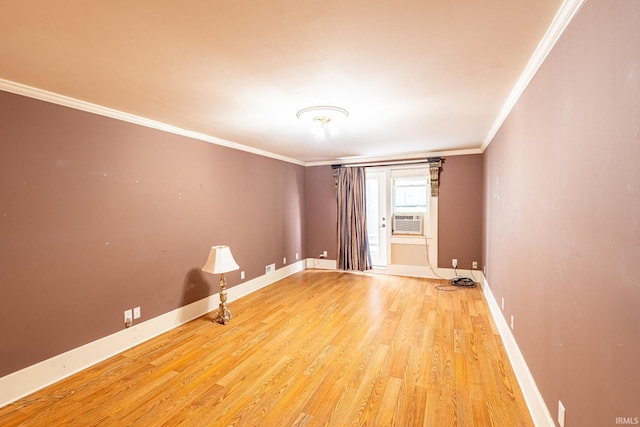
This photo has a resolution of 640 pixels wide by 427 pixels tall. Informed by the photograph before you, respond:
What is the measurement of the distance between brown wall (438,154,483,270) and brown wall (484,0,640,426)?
3.19m

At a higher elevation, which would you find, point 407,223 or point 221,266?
point 407,223

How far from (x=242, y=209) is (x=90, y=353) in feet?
8.19

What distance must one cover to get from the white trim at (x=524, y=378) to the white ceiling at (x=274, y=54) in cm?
216

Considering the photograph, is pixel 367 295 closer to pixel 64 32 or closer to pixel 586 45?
pixel 586 45

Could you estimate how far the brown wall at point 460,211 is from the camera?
5.05 metres

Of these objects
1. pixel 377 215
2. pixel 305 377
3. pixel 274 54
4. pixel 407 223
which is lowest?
pixel 305 377

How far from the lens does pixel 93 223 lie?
2.65 meters

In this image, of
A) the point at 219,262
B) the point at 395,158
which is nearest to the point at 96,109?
the point at 219,262

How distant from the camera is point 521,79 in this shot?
6.96 feet

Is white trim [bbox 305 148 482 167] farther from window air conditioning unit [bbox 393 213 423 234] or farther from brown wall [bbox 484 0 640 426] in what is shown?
brown wall [bbox 484 0 640 426]

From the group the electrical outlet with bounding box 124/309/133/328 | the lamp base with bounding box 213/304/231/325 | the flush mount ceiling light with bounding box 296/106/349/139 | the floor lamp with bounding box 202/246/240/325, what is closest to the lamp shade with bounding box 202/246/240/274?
the floor lamp with bounding box 202/246/240/325

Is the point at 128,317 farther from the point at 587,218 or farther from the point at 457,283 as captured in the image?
the point at 457,283

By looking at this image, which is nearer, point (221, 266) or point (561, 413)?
point (561, 413)

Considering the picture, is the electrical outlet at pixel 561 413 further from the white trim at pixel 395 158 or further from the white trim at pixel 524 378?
the white trim at pixel 395 158
